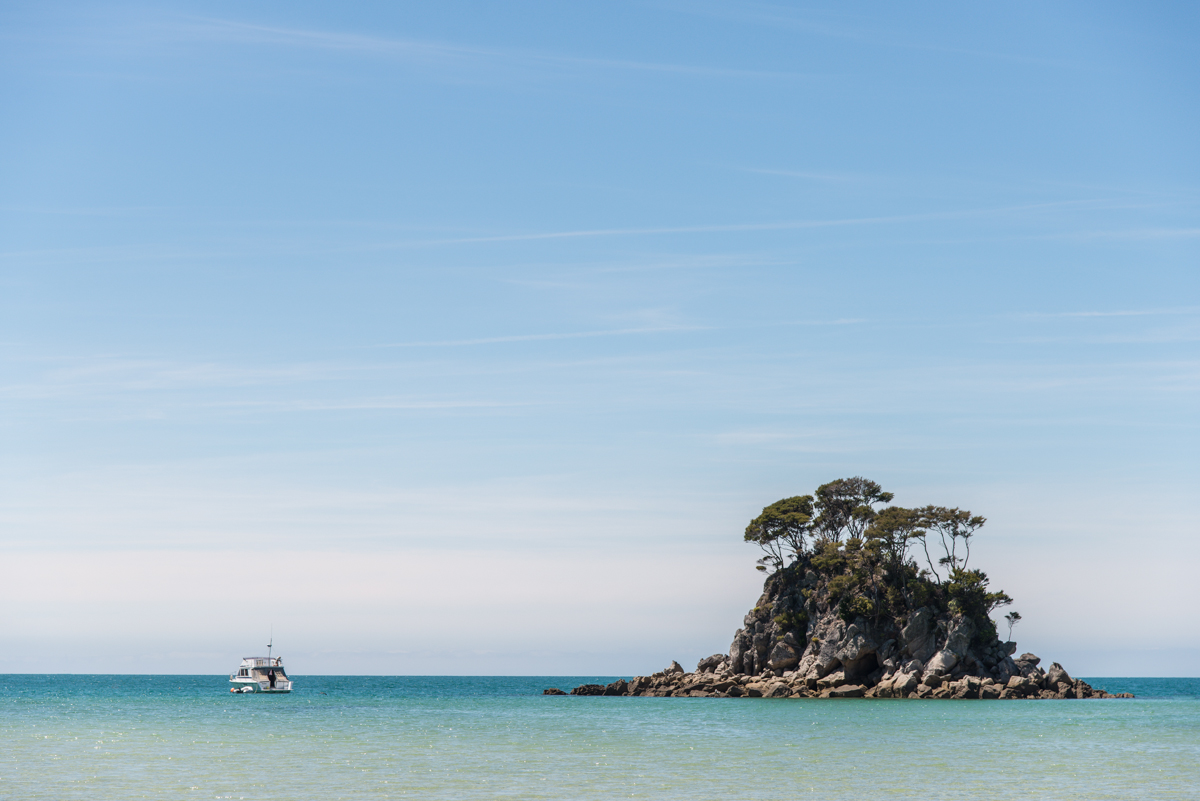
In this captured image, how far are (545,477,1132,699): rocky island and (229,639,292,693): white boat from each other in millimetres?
43095

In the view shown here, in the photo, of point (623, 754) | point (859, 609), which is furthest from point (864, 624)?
point (623, 754)

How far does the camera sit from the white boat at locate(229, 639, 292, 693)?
11475 cm

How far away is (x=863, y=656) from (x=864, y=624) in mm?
2607

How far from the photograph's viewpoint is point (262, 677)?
380 feet

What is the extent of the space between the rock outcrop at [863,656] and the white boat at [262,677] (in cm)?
4506

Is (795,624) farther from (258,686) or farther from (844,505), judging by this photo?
(258,686)

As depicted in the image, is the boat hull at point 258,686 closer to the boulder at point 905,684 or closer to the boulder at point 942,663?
the boulder at point 905,684

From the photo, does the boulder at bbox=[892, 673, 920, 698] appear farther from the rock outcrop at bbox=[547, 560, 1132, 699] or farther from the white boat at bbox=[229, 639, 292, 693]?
the white boat at bbox=[229, 639, 292, 693]

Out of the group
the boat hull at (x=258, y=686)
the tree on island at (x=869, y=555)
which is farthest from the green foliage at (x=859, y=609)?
the boat hull at (x=258, y=686)

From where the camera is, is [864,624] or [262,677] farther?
[262,677]

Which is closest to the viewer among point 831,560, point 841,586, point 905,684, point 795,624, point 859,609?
Answer: point 905,684

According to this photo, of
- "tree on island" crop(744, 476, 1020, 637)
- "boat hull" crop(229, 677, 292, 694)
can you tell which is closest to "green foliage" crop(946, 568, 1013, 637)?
"tree on island" crop(744, 476, 1020, 637)

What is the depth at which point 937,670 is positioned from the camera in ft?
278

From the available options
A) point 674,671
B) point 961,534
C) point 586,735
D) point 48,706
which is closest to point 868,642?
point 961,534
